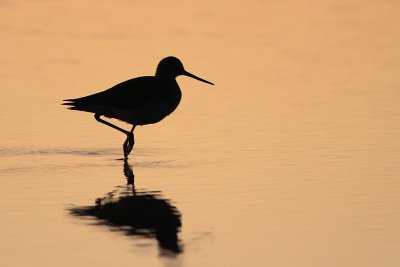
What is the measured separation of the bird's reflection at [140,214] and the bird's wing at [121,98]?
330cm

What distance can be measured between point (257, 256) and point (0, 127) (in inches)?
288

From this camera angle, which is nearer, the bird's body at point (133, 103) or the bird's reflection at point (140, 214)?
the bird's reflection at point (140, 214)

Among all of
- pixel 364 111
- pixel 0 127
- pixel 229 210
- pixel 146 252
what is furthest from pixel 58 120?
pixel 146 252

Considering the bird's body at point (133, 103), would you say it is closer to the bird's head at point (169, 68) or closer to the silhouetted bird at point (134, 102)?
the silhouetted bird at point (134, 102)

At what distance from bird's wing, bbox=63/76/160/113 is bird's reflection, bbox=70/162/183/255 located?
3300 millimetres

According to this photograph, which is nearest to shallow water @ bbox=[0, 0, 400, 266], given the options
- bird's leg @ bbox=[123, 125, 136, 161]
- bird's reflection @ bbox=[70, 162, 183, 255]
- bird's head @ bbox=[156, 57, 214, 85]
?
bird's reflection @ bbox=[70, 162, 183, 255]

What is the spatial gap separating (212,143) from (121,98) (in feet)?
4.65

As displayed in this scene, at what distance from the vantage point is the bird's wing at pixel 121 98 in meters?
16.4

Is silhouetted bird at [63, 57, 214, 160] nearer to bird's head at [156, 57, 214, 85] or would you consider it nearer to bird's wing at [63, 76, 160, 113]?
bird's wing at [63, 76, 160, 113]

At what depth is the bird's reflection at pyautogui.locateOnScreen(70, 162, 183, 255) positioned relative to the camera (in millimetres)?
11062

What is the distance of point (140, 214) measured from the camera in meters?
11.9

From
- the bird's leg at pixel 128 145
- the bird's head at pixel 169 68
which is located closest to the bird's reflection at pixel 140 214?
the bird's leg at pixel 128 145

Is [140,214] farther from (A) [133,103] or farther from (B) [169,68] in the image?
(B) [169,68]

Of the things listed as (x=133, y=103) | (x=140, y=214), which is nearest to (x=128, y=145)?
(x=133, y=103)
